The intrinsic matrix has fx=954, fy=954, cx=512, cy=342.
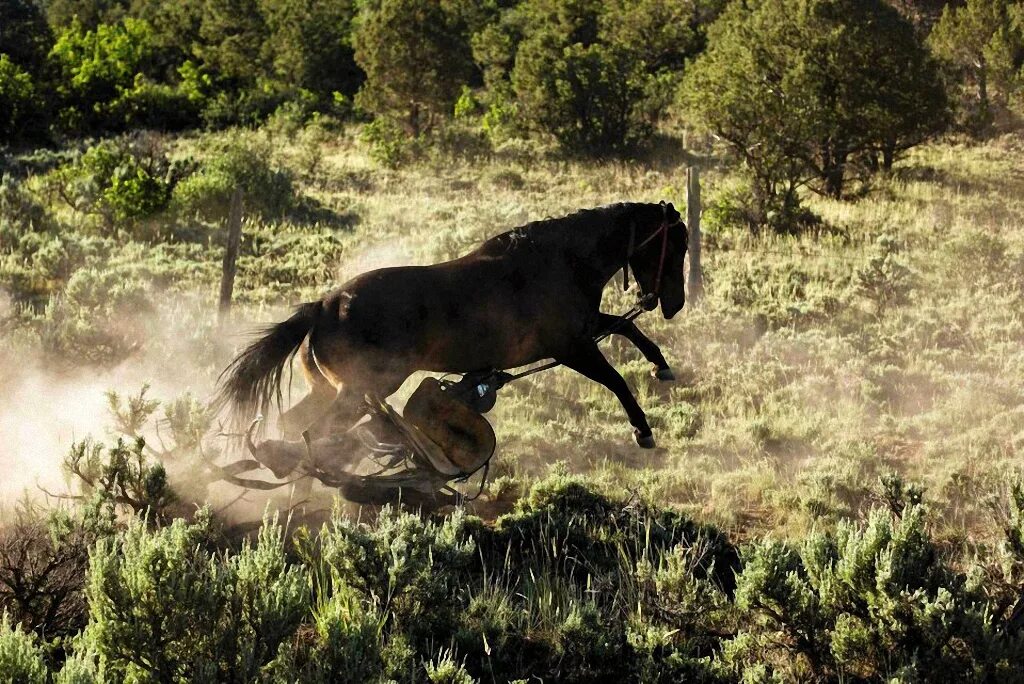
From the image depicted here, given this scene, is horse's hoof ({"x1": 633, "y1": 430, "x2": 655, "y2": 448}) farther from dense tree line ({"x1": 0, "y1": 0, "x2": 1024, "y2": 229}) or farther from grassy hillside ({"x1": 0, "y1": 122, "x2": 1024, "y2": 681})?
dense tree line ({"x1": 0, "y1": 0, "x2": 1024, "y2": 229})

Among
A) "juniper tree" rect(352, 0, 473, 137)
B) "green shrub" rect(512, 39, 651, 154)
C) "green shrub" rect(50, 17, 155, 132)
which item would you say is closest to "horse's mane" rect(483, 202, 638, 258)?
"green shrub" rect(512, 39, 651, 154)

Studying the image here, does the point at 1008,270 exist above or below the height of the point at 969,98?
below

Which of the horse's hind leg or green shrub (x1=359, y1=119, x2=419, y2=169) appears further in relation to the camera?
green shrub (x1=359, y1=119, x2=419, y2=169)

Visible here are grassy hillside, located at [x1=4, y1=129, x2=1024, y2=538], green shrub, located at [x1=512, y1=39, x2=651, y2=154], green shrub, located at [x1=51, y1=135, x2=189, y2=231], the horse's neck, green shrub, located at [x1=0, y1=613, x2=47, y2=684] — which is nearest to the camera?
green shrub, located at [x1=0, y1=613, x2=47, y2=684]

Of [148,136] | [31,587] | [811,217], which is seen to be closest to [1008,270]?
[811,217]

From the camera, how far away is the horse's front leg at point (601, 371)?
7344 mm

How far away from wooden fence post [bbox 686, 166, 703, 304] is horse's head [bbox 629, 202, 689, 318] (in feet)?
19.8

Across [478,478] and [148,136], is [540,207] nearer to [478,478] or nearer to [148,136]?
[478,478]

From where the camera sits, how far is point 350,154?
28.2m

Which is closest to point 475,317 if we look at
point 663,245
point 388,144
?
point 663,245

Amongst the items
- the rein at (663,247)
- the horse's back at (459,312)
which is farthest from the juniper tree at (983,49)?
the horse's back at (459,312)

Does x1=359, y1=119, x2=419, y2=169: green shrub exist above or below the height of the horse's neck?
below

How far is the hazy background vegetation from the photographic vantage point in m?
5.33

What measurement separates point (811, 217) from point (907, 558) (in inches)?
523
